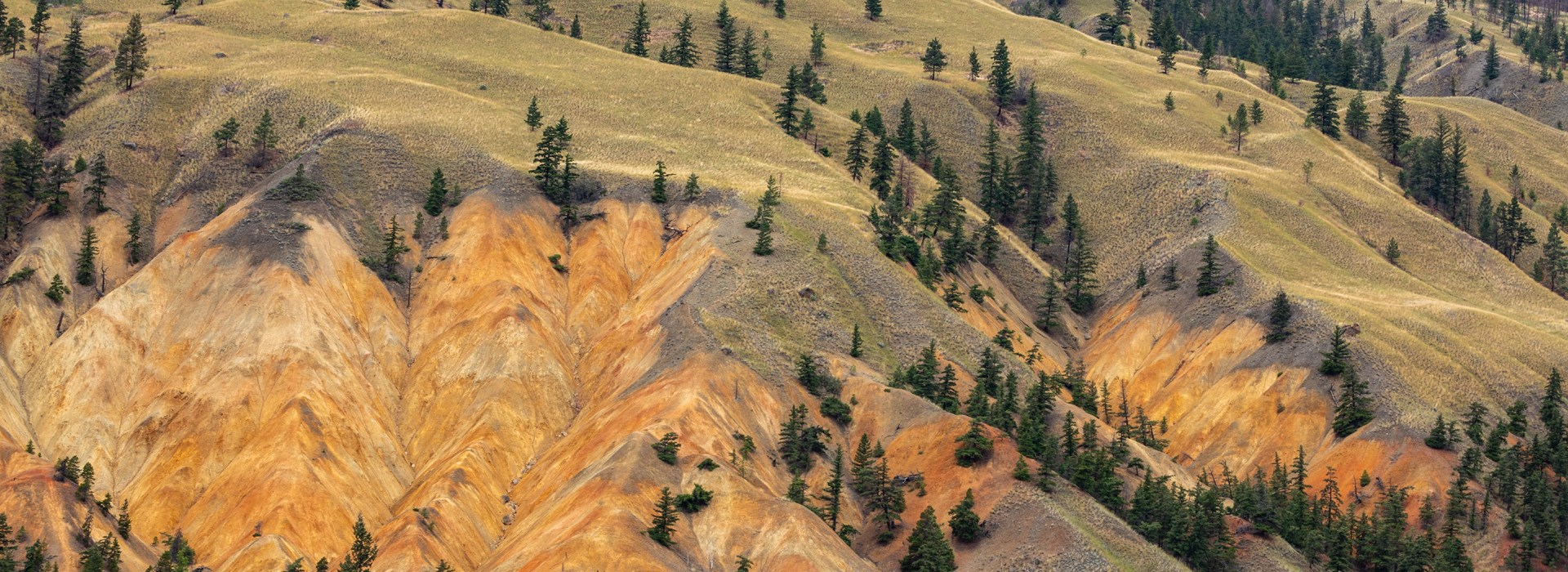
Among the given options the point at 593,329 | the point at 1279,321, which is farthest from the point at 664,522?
the point at 1279,321

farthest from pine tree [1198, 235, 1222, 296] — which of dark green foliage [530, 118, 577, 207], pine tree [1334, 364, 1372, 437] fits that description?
dark green foliage [530, 118, 577, 207]

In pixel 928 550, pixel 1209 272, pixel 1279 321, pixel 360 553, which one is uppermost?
pixel 1209 272

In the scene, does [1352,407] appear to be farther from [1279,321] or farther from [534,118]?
[534,118]

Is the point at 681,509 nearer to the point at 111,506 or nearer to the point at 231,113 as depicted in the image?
the point at 111,506

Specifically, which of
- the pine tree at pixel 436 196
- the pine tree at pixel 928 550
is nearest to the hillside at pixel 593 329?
the pine tree at pixel 436 196

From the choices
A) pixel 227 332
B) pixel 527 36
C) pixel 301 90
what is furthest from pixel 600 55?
pixel 227 332

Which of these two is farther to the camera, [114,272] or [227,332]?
[114,272]

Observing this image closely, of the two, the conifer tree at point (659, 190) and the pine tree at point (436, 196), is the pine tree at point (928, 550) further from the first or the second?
the pine tree at point (436, 196)
